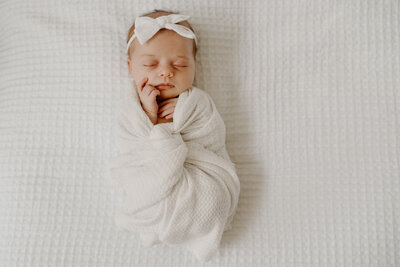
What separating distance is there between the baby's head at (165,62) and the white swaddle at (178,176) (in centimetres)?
5

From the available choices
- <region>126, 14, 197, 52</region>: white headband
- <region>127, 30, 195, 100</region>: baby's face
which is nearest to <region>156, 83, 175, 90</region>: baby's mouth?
<region>127, 30, 195, 100</region>: baby's face

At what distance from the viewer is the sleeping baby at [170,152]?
1.14m

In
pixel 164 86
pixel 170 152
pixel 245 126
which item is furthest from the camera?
pixel 245 126

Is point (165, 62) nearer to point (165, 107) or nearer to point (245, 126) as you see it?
point (165, 107)

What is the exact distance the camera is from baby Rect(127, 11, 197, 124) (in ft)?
4.04

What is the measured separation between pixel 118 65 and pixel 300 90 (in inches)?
27.5

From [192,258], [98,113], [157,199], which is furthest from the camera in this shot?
[98,113]

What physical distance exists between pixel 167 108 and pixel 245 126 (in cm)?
31

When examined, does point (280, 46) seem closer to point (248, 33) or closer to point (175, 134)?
point (248, 33)

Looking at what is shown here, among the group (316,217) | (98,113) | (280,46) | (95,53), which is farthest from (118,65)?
Answer: (316,217)

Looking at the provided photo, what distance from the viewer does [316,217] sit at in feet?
4.21

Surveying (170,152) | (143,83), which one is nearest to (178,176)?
(170,152)

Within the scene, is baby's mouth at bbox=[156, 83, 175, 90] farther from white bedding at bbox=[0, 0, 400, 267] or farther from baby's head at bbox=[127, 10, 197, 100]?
white bedding at bbox=[0, 0, 400, 267]

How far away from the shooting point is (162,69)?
1220 mm
